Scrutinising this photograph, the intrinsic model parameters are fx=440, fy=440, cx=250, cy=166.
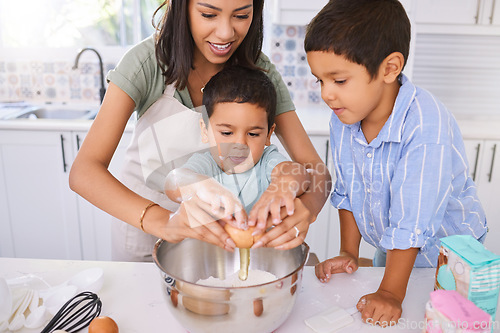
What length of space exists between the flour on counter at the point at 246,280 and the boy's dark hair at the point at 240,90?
A: 439 mm

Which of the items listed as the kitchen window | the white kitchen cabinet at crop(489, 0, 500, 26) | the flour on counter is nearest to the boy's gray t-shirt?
the flour on counter

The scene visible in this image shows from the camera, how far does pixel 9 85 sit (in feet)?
8.82

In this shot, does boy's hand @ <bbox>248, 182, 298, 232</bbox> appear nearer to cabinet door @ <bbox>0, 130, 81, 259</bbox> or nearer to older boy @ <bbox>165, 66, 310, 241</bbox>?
older boy @ <bbox>165, 66, 310, 241</bbox>

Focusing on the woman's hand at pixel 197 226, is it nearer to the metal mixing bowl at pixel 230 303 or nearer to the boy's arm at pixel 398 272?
the metal mixing bowl at pixel 230 303

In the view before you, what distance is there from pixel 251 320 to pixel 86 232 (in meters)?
1.82

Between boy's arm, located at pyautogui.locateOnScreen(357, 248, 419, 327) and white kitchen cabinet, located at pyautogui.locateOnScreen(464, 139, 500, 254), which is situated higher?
boy's arm, located at pyautogui.locateOnScreen(357, 248, 419, 327)

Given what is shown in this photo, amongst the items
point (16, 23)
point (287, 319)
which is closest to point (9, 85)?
point (16, 23)

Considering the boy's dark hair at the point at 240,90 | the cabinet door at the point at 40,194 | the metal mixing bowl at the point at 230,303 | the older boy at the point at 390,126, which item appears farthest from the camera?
the cabinet door at the point at 40,194

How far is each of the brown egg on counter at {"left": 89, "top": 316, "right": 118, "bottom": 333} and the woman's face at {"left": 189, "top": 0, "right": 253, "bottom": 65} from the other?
0.65 meters

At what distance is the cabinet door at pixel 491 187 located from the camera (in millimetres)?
2205

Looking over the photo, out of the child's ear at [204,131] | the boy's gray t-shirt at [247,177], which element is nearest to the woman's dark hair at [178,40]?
the child's ear at [204,131]

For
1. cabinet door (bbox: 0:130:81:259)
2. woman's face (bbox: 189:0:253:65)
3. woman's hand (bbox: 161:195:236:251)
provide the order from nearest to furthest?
1. woman's hand (bbox: 161:195:236:251)
2. woman's face (bbox: 189:0:253:65)
3. cabinet door (bbox: 0:130:81:259)

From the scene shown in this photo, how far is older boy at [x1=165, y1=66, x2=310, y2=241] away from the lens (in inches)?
40.8

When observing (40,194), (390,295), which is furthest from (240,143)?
(40,194)
